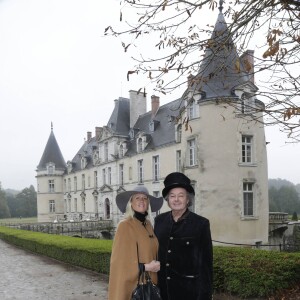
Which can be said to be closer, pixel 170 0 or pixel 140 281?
pixel 140 281

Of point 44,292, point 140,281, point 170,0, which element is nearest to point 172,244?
point 140,281

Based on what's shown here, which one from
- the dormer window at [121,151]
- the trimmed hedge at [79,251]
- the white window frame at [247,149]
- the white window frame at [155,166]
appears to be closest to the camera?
the trimmed hedge at [79,251]

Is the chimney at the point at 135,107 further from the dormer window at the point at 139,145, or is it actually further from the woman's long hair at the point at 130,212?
the woman's long hair at the point at 130,212

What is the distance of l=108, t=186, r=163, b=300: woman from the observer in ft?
11.9

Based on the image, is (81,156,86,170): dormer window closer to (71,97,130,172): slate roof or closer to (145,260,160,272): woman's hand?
(71,97,130,172): slate roof

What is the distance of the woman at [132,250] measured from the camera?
362cm

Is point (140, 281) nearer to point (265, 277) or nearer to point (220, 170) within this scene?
point (265, 277)

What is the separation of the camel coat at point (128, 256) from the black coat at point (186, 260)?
147 mm

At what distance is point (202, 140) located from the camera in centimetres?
1912

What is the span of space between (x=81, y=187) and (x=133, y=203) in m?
40.0

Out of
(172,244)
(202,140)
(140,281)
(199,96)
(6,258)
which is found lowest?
(6,258)

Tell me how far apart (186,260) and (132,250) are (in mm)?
524

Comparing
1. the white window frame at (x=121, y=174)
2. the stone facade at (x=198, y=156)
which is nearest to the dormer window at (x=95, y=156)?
the stone facade at (x=198, y=156)

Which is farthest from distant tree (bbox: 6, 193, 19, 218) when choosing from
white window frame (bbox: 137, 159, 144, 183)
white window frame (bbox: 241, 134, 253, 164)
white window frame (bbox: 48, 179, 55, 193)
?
white window frame (bbox: 241, 134, 253, 164)
